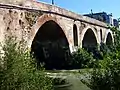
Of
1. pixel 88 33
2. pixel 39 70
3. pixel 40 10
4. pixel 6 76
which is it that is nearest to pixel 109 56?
pixel 39 70

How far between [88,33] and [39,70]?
20.3m

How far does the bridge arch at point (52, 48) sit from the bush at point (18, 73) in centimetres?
1290

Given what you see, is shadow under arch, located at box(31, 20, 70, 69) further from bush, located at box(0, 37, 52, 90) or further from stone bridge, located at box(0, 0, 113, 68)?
bush, located at box(0, 37, 52, 90)

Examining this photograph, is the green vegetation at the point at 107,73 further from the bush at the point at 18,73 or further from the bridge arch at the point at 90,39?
the bridge arch at the point at 90,39

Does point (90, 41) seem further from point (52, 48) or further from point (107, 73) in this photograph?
point (107, 73)

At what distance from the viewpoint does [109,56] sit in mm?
6223

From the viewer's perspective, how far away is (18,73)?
6.18 meters

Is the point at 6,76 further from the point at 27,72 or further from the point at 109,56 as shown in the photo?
the point at 109,56

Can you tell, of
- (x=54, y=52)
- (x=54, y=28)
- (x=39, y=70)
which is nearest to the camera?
(x=39, y=70)

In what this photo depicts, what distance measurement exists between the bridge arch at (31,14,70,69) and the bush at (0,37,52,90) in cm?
1290

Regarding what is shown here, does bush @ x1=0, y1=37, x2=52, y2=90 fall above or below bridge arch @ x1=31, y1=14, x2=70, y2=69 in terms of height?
below

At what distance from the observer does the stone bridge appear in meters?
13.5

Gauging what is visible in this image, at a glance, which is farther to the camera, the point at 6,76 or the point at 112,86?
the point at 6,76

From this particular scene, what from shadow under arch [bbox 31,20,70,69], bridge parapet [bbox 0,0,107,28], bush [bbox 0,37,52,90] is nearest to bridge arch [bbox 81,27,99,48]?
bridge parapet [bbox 0,0,107,28]
